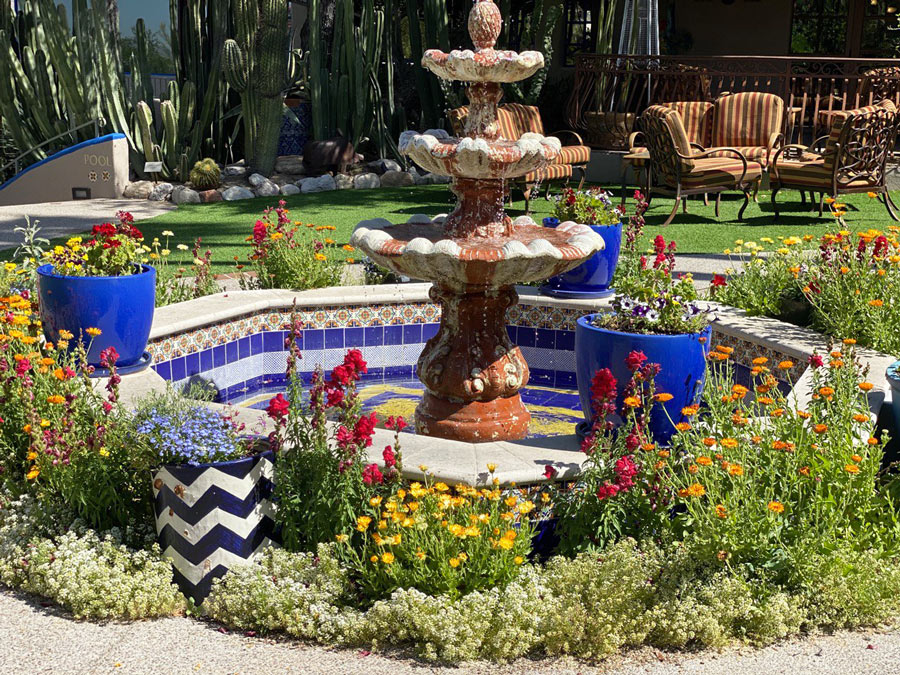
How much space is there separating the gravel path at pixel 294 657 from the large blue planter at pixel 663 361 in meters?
1.30

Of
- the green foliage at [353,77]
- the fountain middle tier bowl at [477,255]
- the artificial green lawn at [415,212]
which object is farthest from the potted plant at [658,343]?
the green foliage at [353,77]

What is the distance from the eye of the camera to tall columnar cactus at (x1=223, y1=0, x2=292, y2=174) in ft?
48.9

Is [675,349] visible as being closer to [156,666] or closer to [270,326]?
[156,666]

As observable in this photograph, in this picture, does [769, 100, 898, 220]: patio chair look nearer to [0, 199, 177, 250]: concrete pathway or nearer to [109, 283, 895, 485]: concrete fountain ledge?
[109, 283, 895, 485]: concrete fountain ledge

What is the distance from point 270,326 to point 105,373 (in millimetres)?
1634

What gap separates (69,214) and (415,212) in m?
4.38

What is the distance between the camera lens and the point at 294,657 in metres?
3.50

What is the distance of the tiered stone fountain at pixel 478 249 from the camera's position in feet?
16.3

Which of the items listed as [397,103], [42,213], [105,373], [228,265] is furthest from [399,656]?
[397,103]

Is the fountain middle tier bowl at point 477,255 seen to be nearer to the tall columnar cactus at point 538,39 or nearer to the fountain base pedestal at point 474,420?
the fountain base pedestal at point 474,420

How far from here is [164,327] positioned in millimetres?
6234

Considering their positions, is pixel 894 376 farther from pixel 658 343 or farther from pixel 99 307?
pixel 99 307

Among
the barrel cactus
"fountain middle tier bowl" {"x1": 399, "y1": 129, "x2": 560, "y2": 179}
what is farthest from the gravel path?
the barrel cactus

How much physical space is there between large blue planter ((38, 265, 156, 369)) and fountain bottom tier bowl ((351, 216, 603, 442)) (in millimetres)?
1249
